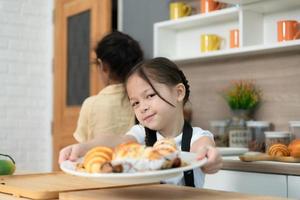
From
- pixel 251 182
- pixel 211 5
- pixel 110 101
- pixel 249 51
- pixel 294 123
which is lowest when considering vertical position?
pixel 251 182

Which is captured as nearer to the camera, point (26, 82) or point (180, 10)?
point (180, 10)

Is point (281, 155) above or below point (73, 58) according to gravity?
below

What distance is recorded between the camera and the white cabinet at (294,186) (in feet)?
6.82

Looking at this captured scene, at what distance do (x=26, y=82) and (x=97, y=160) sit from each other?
3.60 meters

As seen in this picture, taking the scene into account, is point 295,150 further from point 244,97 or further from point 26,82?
point 26,82

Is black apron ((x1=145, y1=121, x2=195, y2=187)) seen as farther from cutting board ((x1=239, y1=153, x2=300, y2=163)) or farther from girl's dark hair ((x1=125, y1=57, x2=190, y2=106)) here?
cutting board ((x1=239, y1=153, x2=300, y2=163))

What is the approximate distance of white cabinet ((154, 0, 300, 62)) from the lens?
2.82m

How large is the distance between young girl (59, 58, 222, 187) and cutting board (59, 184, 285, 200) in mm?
157

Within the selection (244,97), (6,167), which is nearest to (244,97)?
(244,97)

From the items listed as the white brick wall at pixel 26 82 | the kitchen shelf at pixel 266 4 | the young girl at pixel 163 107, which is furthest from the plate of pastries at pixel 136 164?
the white brick wall at pixel 26 82

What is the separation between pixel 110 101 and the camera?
2.57 metres

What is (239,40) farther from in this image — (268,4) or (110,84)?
(110,84)

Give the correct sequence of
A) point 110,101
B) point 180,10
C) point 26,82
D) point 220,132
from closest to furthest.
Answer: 1. point 110,101
2. point 220,132
3. point 180,10
4. point 26,82

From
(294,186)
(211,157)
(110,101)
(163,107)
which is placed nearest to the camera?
(211,157)
